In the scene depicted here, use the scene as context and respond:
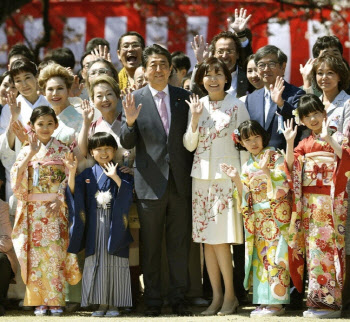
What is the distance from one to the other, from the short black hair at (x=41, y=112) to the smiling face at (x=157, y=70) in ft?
2.94

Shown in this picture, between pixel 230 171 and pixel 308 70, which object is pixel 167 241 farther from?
pixel 308 70

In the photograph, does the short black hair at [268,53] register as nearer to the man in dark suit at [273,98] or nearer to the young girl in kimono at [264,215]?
the man in dark suit at [273,98]

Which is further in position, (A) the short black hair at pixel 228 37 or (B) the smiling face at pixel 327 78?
(A) the short black hair at pixel 228 37

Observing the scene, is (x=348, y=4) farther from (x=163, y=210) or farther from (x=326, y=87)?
(x=163, y=210)

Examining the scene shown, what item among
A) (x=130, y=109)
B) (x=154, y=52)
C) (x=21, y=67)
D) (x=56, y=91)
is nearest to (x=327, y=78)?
(x=154, y=52)

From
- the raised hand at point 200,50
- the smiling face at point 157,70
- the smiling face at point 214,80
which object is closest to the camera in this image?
the smiling face at point 214,80

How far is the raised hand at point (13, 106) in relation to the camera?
7.33m

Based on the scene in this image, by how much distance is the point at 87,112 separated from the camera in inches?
280

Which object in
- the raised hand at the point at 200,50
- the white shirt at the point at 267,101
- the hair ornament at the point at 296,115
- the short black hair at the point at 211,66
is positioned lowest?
the hair ornament at the point at 296,115

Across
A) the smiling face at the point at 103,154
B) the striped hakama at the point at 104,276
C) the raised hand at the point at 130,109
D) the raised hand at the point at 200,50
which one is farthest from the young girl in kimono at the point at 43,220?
the raised hand at the point at 200,50

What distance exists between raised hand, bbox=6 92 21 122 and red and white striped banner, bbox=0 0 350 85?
4604 mm

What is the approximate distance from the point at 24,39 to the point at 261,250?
272 inches

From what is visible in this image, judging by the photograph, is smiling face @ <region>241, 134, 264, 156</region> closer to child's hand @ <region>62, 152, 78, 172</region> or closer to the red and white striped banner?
child's hand @ <region>62, 152, 78, 172</region>

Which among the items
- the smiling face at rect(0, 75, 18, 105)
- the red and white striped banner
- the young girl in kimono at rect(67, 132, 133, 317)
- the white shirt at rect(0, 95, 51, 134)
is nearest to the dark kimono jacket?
the young girl in kimono at rect(67, 132, 133, 317)
